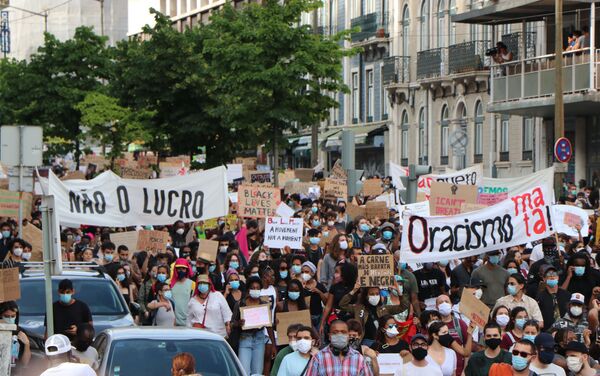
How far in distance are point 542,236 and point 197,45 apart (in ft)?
94.8

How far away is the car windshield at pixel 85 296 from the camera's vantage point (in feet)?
53.1

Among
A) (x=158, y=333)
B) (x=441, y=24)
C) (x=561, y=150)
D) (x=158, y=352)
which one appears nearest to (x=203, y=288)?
(x=158, y=333)

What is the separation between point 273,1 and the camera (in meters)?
37.8

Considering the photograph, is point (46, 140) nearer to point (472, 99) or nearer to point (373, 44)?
point (373, 44)

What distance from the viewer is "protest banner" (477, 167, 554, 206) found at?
21.7 m

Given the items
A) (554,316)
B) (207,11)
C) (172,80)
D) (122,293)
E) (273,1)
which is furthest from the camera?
(207,11)

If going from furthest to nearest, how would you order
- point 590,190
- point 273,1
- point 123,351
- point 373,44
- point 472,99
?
1. point 373,44
2. point 472,99
3. point 273,1
4. point 590,190
5. point 123,351

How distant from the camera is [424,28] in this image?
2094 inches

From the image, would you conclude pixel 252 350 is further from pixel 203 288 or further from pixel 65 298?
pixel 65 298

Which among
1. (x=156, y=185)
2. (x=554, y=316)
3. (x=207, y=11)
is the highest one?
(x=207, y=11)

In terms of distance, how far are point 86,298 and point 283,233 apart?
529cm

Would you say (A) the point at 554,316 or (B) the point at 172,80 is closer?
(A) the point at 554,316

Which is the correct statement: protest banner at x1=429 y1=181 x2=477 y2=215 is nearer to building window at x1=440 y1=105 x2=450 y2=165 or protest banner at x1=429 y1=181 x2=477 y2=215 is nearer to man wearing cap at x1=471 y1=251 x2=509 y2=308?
man wearing cap at x1=471 y1=251 x2=509 y2=308

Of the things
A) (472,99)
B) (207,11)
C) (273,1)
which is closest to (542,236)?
(273,1)
